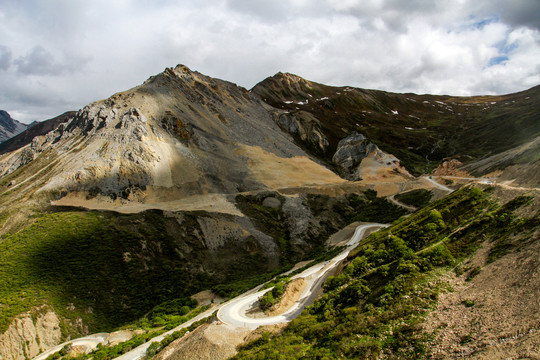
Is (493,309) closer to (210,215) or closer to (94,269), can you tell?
(94,269)

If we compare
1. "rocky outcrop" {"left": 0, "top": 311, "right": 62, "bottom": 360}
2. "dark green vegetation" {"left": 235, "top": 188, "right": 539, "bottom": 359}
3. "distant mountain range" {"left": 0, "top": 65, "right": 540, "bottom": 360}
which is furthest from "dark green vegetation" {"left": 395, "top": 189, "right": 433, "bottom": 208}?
"rocky outcrop" {"left": 0, "top": 311, "right": 62, "bottom": 360}

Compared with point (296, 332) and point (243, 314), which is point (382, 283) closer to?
point (296, 332)

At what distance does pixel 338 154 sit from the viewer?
129750 millimetres

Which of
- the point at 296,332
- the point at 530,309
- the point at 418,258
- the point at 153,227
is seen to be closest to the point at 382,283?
the point at 418,258

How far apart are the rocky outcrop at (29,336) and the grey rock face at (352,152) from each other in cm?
9879

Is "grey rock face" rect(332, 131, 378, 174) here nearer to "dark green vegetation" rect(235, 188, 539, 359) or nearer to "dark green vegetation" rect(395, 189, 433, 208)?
"dark green vegetation" rect(395, 189, 433, 208)

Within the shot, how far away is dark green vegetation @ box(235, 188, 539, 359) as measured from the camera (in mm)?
18438

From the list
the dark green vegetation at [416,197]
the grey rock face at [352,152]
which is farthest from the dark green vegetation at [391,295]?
the grey rock face at [352,152]

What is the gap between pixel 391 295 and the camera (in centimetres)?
2173

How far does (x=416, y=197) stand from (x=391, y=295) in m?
59.8

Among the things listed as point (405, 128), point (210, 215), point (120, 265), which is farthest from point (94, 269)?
point (405, 128)

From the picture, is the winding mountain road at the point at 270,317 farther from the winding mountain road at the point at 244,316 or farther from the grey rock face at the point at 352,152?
the grey rock face at the point at 352,152

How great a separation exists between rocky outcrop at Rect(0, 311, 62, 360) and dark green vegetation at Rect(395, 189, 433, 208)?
6676cm

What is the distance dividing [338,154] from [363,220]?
59526 mm
